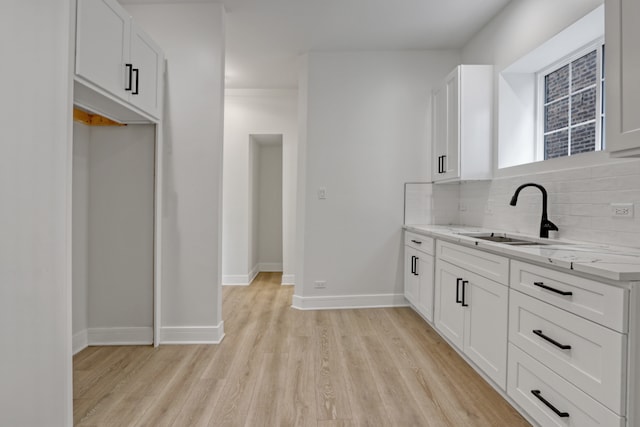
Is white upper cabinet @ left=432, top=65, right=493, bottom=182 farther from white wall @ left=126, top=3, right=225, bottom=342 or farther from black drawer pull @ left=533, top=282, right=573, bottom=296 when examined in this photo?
white wall @ left=126, top=3, right=225, bottom=342

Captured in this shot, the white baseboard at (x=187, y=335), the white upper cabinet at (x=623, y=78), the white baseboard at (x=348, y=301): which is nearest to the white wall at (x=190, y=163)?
the white baseboard at (x=187, y=335)

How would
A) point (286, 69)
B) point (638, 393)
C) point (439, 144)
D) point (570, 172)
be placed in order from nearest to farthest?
point (638, 393) → point (570, 172) → point (439, 144) → point (286, 69)

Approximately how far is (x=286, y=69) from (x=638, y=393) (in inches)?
161

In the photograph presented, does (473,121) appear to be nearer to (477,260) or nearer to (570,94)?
(570,94)

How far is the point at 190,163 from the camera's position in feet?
9.27

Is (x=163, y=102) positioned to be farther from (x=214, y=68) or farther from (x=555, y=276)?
(x=555, y=276)

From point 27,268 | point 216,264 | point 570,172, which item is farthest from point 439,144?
point 27,268

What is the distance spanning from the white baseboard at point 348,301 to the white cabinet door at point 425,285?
20.9 inches

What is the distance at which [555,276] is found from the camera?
4.95 feet

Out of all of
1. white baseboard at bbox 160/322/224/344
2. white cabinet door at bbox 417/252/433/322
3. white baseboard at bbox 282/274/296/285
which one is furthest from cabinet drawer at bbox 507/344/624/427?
white baseboard at bbox 282/274/296/285

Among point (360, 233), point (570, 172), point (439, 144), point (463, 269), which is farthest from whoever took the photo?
point (360, 233)

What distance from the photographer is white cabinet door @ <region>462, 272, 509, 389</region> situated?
192 centimetres

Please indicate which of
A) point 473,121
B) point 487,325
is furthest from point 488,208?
point 487,325

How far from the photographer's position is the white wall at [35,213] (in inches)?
50.5
